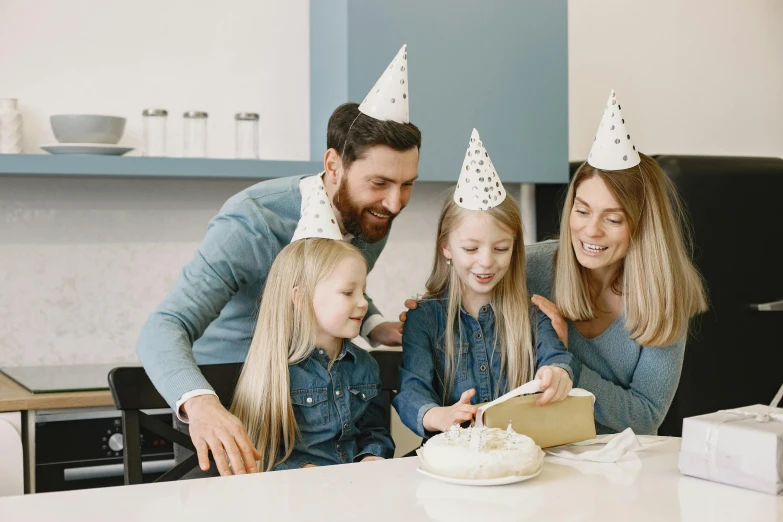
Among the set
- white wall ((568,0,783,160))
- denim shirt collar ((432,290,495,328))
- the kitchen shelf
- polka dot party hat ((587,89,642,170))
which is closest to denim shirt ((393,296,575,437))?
denim shirt collar ((432,290,495,328))

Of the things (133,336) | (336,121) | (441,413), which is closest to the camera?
(441,413)

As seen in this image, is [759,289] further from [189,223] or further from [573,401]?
[189,223]

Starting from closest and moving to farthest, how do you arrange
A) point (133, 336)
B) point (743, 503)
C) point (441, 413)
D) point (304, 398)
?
point (743, 503), point (441, 413), point (304, 398), point (133, 336)

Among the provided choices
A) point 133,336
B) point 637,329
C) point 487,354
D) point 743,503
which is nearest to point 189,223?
point 133,336

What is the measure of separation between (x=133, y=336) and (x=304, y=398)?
3.75 feet

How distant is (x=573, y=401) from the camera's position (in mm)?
1358

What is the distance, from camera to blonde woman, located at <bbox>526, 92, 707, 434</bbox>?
5.40 ft

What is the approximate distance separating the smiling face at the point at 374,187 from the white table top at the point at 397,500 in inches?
27.6

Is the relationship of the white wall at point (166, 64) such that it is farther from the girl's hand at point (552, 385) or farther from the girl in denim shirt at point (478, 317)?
the girl's hand at point (552, 385)

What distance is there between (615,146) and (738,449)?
70 cm

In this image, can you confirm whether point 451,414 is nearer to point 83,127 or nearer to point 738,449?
point 738,449

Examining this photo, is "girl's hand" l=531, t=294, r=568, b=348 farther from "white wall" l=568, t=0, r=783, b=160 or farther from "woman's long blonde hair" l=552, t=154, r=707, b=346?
"white wall" l=568, t=0, r=783, b=160

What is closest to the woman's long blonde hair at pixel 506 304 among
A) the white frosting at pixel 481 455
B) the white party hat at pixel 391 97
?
the white party hat at pixel 391 97

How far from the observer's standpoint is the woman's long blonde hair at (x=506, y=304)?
5.49ft
